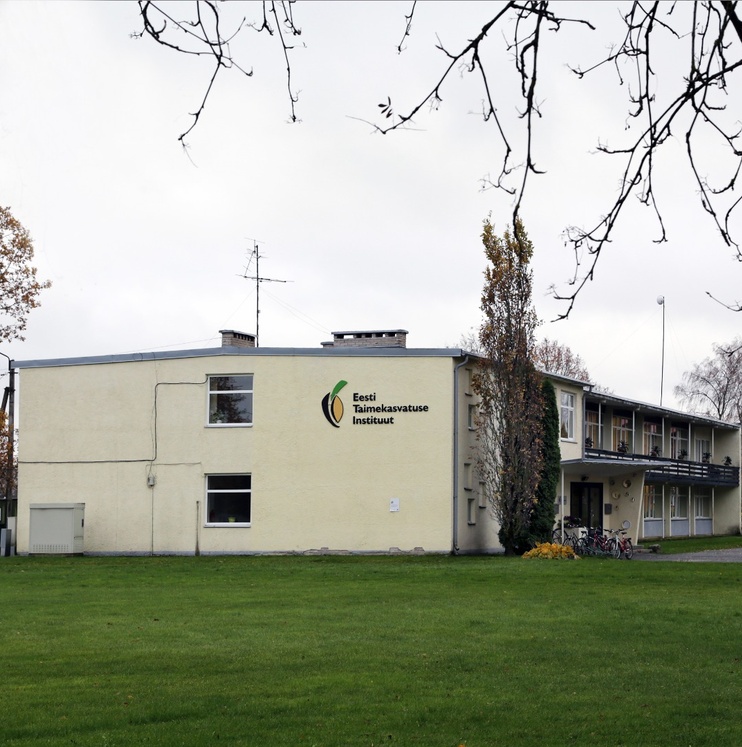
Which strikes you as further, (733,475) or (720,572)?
(733,475)

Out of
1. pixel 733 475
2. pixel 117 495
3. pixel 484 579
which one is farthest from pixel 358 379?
pixel 733 475

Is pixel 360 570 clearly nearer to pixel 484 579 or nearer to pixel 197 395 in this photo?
pixel 484 579

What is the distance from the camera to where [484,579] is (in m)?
25.1

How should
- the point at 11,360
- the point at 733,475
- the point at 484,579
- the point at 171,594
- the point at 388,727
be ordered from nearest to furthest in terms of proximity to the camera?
the point at 388,727, the point at 171,594, the point at 484,579, the point at 11,360, the point at 733,475

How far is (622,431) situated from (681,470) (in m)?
3.85

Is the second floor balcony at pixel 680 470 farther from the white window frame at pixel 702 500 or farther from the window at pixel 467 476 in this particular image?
the window at pixel 467 476

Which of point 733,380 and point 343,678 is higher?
point 733,380

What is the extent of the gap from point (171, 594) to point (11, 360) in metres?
18.7

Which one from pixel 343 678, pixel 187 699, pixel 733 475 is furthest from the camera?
pixel 733 475

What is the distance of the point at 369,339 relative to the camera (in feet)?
125

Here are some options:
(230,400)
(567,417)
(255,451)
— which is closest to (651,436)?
(567,417)

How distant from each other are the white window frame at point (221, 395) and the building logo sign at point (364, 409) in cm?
219

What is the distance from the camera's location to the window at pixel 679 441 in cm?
6012

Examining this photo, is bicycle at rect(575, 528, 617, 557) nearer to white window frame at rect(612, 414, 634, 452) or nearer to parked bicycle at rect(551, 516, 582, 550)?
parked bicycle at rect(551, 516, 582, 550)
